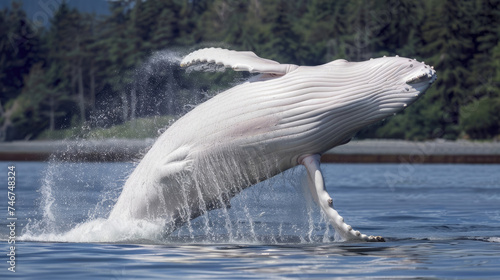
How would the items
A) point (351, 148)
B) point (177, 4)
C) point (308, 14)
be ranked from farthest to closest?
point (308, 14) → point (177, 4) → point (351, 148)

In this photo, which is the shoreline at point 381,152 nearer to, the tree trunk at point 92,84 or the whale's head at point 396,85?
the tree trunk at point 92,84

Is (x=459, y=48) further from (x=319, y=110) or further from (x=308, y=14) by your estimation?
(x=319, y=110)

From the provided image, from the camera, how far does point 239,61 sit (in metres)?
12.6

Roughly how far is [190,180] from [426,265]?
3.23 metres

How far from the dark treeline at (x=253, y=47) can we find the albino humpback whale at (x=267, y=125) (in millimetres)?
58656

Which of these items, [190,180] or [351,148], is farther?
[351,148]

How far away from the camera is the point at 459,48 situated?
82125 mm

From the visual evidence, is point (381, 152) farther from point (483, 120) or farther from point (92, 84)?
point (92, 84)

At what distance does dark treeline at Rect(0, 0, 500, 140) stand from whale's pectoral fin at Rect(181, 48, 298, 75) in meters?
58.2

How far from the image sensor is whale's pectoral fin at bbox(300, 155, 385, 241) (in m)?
12.0

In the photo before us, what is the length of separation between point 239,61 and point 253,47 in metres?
79.4

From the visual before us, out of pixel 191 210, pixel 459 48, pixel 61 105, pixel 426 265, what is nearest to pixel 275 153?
pixel 191 210

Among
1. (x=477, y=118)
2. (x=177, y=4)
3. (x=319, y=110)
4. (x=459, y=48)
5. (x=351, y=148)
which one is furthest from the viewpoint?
(x=177, y=4)

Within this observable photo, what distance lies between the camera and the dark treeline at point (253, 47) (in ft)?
254
